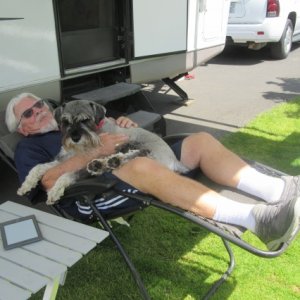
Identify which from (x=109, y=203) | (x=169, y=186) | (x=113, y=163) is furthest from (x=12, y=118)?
(x=169, y=186)

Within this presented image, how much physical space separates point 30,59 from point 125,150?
147cm

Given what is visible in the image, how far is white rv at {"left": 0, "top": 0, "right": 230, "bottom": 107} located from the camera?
3531mm

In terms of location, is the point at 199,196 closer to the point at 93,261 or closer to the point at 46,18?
the point at 93,261

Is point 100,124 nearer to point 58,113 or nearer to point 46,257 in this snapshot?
point 58,113

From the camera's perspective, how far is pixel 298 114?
19.1ft

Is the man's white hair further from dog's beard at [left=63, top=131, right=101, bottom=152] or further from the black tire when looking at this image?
the black tire

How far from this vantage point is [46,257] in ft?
6.31

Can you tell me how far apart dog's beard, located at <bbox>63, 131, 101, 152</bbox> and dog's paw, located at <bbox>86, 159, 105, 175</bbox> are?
4.7 inches

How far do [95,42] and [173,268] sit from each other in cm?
319

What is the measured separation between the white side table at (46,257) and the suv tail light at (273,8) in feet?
26.1

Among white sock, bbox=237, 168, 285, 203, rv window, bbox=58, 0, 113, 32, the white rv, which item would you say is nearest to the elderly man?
white sock, bbox=237, 168, 285, 203

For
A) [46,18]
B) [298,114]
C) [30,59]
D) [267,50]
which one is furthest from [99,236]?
[267,50]

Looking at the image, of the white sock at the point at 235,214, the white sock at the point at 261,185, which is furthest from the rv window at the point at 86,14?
the white sock at the point at 235,214

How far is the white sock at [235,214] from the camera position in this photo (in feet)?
7.32
